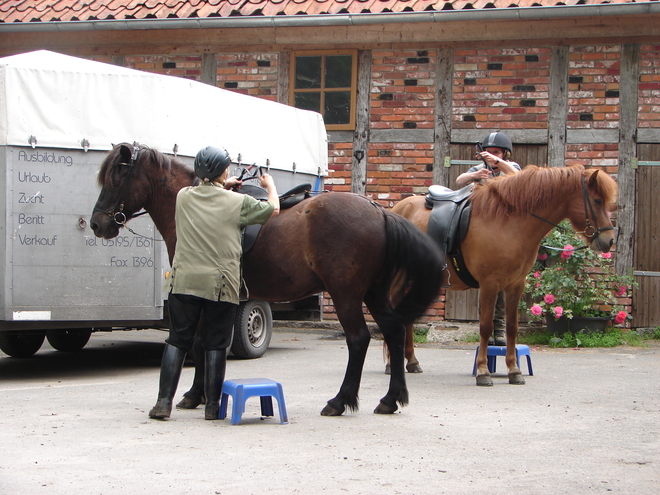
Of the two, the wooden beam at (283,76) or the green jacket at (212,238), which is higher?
the wooden beam at (283,76)

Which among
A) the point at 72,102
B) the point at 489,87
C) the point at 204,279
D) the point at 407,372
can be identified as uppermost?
the point at 489,87

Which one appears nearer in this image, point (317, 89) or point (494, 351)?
point (494, 351)

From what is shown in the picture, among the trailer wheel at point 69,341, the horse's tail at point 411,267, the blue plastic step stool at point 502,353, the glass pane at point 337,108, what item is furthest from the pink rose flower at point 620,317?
the trailer wheel at point 69,341

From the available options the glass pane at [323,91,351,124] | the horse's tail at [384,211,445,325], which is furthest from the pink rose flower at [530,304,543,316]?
the horse's tail at [384,211,445,325]

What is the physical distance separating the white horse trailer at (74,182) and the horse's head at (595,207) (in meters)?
3.75

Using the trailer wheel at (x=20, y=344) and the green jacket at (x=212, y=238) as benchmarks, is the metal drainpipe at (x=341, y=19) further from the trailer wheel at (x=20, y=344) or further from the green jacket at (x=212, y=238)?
the green jacket at (x=212, y=238)

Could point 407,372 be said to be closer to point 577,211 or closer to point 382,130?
point 577,211

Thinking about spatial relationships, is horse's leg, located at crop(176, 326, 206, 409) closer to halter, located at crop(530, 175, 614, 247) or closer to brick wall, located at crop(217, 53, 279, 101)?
halter, located at crop(530, 175, 614, 247)

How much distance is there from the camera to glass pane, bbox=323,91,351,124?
41.6 ft

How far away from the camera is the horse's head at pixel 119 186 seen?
243 inches

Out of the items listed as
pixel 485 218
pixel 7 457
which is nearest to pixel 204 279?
pixel 7 457

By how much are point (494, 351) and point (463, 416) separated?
7.17 feet

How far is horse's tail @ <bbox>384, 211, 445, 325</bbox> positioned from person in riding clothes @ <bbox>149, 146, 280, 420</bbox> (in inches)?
32.6

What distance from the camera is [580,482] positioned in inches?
163
